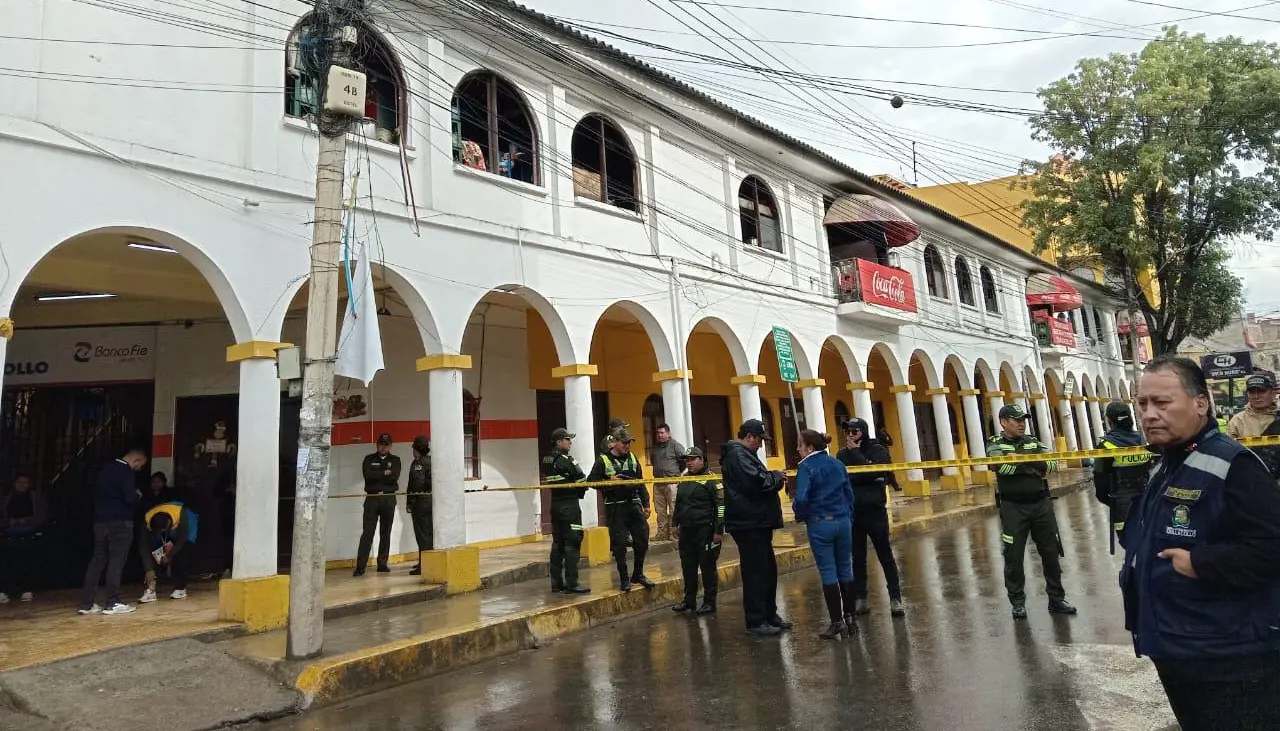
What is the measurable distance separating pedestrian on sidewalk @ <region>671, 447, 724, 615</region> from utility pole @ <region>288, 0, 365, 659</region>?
3.31m

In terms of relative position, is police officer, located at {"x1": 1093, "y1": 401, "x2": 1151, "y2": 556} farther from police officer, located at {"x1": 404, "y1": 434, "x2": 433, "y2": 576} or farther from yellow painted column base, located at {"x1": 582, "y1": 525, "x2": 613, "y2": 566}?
police officer, located at {"x1": 404, "y1": 434, "x2": 433, "y2": 576}

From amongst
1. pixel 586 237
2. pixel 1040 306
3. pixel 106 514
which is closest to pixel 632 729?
pixel 106 514

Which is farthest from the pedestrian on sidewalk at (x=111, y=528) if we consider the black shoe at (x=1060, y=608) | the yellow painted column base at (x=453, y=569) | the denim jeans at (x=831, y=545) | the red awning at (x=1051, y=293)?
the red awning at (x=1051, y=293)

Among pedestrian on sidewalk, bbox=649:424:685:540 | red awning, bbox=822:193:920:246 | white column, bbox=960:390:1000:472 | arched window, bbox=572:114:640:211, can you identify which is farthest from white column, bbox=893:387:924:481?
arched window, bbox=572:114:640:211

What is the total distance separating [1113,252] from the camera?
20594 millimetres

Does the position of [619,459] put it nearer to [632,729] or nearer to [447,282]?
[447,282]

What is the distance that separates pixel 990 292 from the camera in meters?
25.0

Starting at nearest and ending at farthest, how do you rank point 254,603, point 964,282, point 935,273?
point 254,603
point 935,273
point 964,282

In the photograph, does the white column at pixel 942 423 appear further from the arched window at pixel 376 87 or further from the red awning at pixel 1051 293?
the arched window at pixel 376 87

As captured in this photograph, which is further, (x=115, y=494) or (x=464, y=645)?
(x=115, y=494)

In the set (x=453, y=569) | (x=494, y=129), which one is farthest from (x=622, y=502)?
(x=494, y=129)

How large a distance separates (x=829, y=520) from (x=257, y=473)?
5.27 m

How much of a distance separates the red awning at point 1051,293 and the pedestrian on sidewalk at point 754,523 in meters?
23.7

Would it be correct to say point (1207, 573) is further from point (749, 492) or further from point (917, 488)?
point (917, 488)
